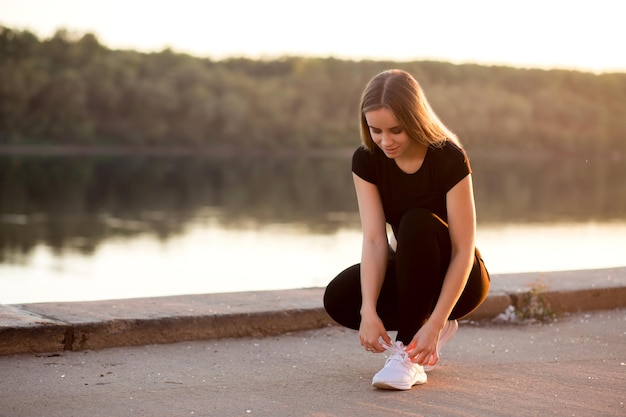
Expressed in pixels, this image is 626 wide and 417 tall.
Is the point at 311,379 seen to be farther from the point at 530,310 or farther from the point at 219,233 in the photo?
the point at 219,233

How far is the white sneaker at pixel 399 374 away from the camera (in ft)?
9.89

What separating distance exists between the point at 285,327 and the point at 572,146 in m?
72.3

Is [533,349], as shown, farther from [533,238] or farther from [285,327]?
[533,238]

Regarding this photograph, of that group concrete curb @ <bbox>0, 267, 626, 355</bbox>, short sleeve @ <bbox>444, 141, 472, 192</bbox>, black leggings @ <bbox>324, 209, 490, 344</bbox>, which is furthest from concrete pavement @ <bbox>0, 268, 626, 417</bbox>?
short sleeve @ <bbox>444, 141, 472, 192</bbox>

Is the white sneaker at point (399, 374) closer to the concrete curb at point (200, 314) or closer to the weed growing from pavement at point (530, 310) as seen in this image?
the concrete curb at point (200, 314)

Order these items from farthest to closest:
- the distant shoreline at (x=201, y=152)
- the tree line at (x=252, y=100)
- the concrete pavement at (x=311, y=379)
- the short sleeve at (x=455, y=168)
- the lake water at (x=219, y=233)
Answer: the distant shoreline at (x=201, y=152) → the tree line at (x=252, y=100) → the lake water at (x=219, y=233) → the short sleeve at (x=455, y=168) → the concrete pavement at (x=311, y=379)

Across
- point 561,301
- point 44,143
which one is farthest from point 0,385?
point 44,143

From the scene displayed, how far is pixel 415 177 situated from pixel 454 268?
32cm

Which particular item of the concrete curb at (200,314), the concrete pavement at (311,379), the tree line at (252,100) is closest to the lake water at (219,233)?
the concrete curb at (200,314)

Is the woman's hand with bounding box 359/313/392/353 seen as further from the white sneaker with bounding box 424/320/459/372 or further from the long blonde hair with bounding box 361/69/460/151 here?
the long blonde hair with bounding box 361/69/460/151

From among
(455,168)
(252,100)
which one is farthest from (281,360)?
(252,100)

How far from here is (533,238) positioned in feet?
59.9

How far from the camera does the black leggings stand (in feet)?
9.91

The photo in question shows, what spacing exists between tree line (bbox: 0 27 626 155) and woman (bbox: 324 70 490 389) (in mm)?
55525
